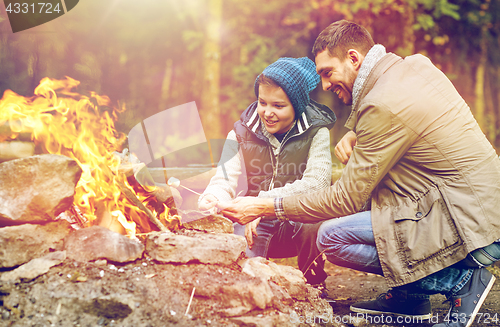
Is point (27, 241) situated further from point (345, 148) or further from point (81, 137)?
point (345, 148)

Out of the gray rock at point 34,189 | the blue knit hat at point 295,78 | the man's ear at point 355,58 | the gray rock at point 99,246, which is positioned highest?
the man's ear at point 355,58

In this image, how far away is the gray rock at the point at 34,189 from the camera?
2.15 m

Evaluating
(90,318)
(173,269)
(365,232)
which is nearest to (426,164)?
(365,232)

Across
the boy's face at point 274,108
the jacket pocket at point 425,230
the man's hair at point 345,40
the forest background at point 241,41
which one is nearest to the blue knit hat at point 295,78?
the boy's face at point 274,108

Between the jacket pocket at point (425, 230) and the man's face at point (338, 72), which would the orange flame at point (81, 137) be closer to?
the man's face at point (338, 72)

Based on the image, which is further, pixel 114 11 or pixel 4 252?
pixel 114 11

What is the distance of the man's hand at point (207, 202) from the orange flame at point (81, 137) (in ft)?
1.57

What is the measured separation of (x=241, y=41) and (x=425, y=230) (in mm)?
7999

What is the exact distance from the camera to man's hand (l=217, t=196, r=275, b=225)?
8.18 feet

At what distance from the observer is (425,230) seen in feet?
6.98

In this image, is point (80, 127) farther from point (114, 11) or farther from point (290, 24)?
point (114, 11)

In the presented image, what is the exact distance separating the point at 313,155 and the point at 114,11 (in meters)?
8.66

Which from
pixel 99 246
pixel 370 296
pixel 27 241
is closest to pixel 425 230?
pixel 370 296

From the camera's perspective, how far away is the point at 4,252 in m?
2.00
